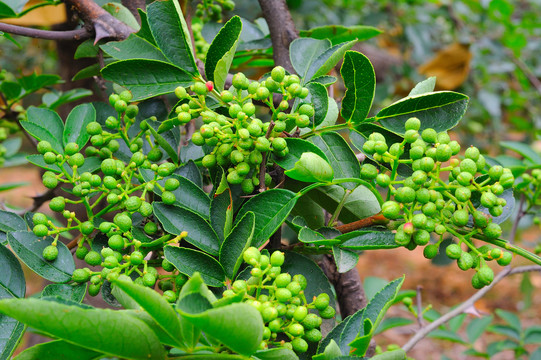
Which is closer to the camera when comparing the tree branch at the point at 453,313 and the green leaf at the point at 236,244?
the green leaf at the point at 236,244

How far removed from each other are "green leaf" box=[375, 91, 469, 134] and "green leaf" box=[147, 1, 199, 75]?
34 centimetres

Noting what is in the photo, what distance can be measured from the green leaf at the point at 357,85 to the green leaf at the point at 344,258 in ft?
0.76

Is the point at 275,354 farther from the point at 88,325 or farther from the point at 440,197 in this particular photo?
the point at 440,197

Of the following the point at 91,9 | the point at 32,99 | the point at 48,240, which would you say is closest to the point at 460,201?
the point at 48,240

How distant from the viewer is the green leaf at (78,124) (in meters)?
0.88

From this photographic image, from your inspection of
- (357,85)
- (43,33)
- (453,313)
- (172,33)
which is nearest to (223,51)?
(172,33)

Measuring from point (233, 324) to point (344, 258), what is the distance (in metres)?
0.26

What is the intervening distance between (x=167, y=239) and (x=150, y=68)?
11.6 inches

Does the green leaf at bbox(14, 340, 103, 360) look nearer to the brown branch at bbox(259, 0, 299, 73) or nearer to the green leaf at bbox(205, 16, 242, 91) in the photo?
the green leaf at bbox(205, 16, 242, 91)

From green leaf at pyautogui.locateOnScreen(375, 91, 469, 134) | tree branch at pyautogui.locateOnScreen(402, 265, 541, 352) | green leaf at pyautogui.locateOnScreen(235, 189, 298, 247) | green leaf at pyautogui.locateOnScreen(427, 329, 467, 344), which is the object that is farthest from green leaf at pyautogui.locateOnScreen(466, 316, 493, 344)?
green leaf at pyautogui.locateOnScreen(235, 189, 298, 247)

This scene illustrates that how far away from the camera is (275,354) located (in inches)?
23.0

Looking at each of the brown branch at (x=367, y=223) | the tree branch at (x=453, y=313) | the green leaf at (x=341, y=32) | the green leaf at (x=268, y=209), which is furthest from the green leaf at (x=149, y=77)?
the tree branch at (x=453, y=313)

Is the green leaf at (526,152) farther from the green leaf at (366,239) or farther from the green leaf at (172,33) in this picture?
the green leaf at (172,33)

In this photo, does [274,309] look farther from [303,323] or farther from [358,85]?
[358,85]
